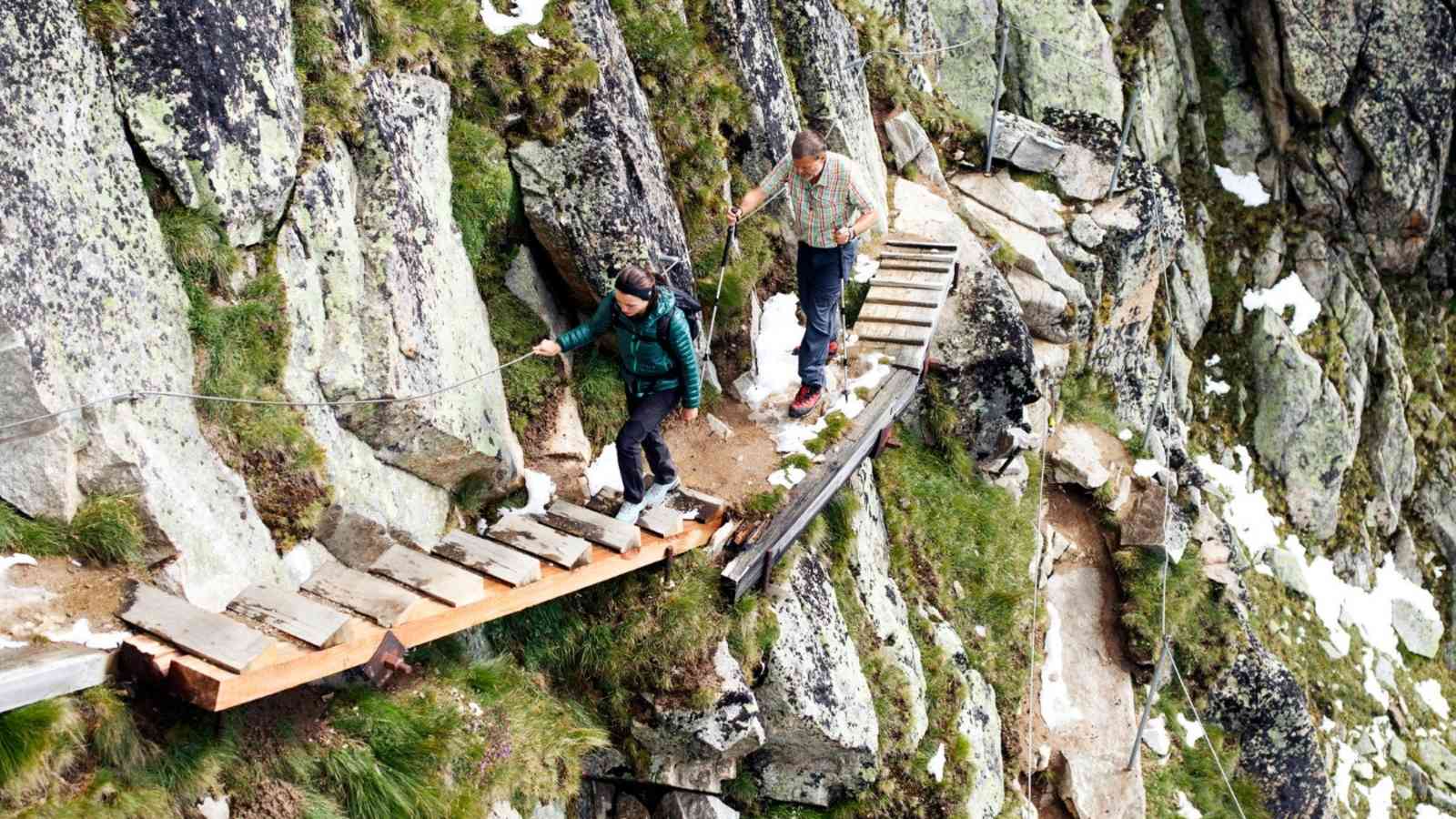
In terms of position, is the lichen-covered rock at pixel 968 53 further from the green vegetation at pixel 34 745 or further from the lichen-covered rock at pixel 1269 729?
the green vegetation at pixel 34 745

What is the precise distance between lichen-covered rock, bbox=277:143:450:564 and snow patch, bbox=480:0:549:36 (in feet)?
9.23

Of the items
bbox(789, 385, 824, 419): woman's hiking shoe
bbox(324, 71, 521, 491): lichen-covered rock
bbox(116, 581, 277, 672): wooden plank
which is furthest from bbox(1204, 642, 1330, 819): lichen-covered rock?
bbox(116, 581, 277, 672): wooden plank

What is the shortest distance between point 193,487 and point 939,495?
9.91 metres

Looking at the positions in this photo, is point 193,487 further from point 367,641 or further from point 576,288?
point 576,288

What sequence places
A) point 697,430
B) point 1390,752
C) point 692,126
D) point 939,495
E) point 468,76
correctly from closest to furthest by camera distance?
point 468,76 → point 697,430 → point 692,126 → point 939,495 → point 1390,752

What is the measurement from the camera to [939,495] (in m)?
14.5

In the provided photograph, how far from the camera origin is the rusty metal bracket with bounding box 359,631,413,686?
661 cm

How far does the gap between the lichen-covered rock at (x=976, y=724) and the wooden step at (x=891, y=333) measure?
329 cm

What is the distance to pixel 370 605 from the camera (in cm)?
686

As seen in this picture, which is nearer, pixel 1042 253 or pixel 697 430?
pixel 697 430

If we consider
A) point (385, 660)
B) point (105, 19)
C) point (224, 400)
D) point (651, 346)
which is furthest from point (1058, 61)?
point (385, 660)

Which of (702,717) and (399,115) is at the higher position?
(399,115)

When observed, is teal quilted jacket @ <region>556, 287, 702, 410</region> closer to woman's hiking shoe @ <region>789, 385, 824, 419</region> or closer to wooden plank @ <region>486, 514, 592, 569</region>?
wooden plank @ <region>486, 514, 592, 569</region>

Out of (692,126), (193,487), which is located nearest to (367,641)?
(193,487)
